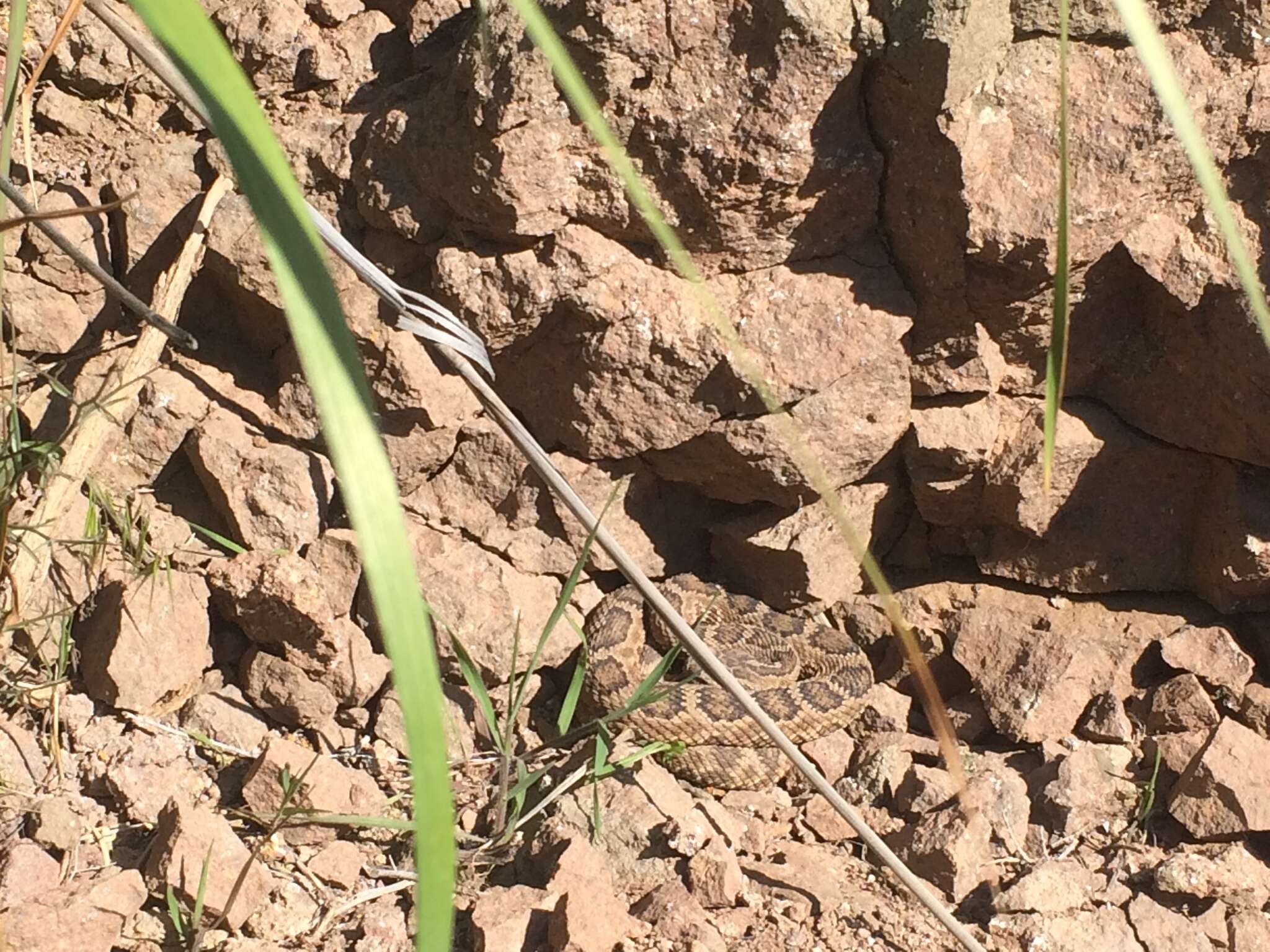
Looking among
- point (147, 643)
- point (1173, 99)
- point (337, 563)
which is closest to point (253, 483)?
point (337, 563)

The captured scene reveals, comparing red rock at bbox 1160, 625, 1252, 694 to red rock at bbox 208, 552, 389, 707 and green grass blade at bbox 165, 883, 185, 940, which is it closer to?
red rock at bbox 208, 552, 389, 707

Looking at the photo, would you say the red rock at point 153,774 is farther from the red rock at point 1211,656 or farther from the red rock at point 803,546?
the red rock at point 1211,656

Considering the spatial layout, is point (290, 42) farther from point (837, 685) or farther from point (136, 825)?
point (837, 685)

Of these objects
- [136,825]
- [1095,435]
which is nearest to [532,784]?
[136,825]

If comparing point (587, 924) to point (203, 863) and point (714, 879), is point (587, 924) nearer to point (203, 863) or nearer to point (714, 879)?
point (714, 879)

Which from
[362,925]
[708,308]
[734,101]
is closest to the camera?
[708,308]

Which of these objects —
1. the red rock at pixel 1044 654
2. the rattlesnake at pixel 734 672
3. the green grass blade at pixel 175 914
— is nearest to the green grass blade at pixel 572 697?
the rattlesnake at pixel 734 672

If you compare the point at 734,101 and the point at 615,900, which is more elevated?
the point at 734,101

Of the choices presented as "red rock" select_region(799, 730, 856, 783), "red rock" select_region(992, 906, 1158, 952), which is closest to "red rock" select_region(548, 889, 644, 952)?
"red rock" select_region(992, 906, 1158, 952)
